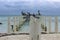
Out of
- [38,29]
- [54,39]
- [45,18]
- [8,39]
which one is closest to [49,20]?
[45,18]

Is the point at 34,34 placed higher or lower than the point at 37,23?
lower

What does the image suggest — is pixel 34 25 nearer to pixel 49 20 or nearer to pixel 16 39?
pixel 16 39

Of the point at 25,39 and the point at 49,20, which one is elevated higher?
the point at 49,20

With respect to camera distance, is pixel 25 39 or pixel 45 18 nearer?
pixel 25 39

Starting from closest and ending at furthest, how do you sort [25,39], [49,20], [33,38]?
[33,38] → [25,39] → [49,20]

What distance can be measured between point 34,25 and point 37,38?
26 cm

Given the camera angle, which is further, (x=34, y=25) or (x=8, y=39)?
(x=8, y=39)

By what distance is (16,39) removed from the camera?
7.07 metres

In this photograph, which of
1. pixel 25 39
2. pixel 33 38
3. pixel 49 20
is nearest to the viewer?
pixel 33 38

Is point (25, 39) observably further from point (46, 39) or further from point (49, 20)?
point (49, 20)

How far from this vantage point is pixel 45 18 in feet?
32.1

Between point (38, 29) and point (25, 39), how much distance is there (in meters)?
3.79

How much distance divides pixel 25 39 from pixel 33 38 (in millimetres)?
3791

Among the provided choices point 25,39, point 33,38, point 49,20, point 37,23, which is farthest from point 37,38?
point 49,20
